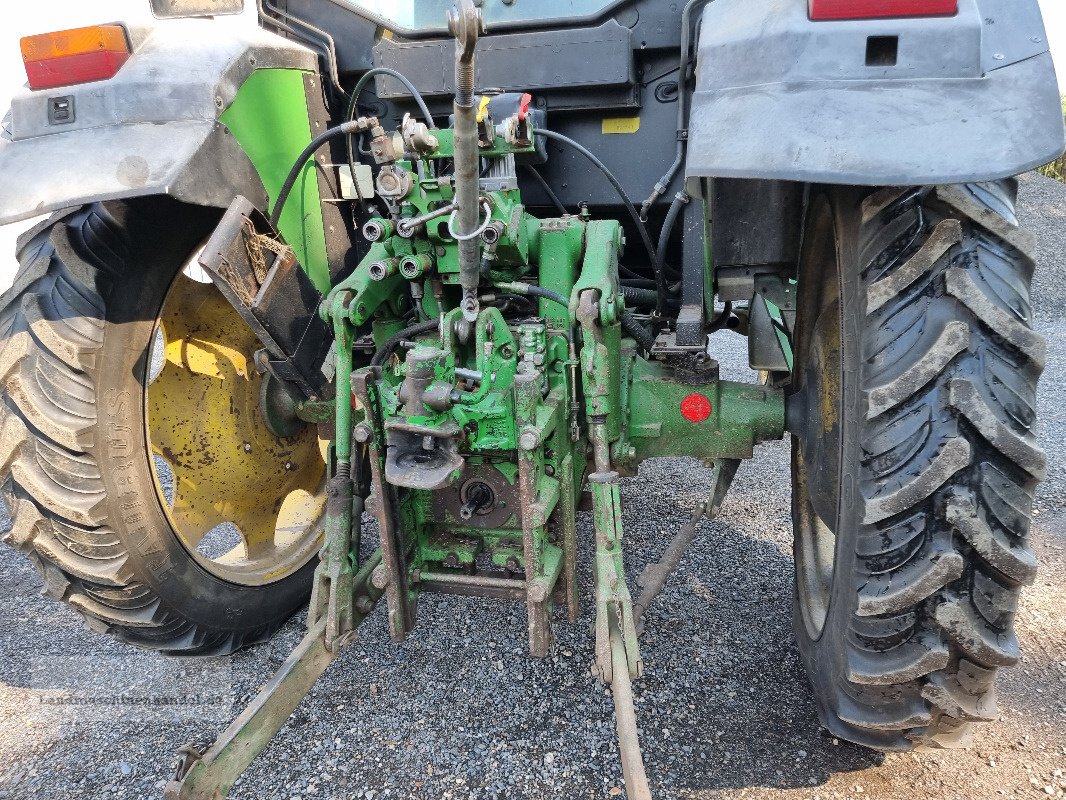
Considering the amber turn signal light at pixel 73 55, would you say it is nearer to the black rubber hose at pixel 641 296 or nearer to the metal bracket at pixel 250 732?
the metal bracket at pixel 250 732

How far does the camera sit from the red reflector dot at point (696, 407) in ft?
6.97

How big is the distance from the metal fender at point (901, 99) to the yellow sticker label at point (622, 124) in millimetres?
1300

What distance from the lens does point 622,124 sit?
2.62 meters

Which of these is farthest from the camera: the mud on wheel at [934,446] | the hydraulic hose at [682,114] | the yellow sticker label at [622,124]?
the yellow sticker label at [622,124]

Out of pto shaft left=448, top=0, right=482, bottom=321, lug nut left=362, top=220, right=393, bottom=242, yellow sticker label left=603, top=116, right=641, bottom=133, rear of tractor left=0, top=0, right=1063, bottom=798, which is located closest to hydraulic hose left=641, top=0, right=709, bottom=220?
rear of tractor left=0, top=0, right=1063, bottom=798

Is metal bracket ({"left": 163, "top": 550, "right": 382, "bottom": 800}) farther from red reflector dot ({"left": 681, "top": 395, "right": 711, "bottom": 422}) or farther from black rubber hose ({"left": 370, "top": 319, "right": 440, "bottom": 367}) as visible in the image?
red reflector dot ({"left": 681, "top": 395, "right": 711, "bottom": 422})

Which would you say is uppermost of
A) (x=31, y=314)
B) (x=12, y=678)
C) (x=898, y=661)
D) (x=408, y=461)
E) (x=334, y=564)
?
(x=31, y=314)

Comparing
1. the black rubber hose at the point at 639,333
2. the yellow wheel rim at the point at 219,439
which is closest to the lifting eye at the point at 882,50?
the black rubber hose at the point at 639,333

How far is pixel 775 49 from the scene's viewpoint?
130cm

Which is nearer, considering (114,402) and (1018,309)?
(1018,309)

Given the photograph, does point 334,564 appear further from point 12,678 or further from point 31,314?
point 12,678

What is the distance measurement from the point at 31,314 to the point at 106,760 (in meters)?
1.25

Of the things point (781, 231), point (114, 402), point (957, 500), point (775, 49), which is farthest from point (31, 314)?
point (957, 500)

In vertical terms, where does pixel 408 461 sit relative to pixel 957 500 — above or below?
below
